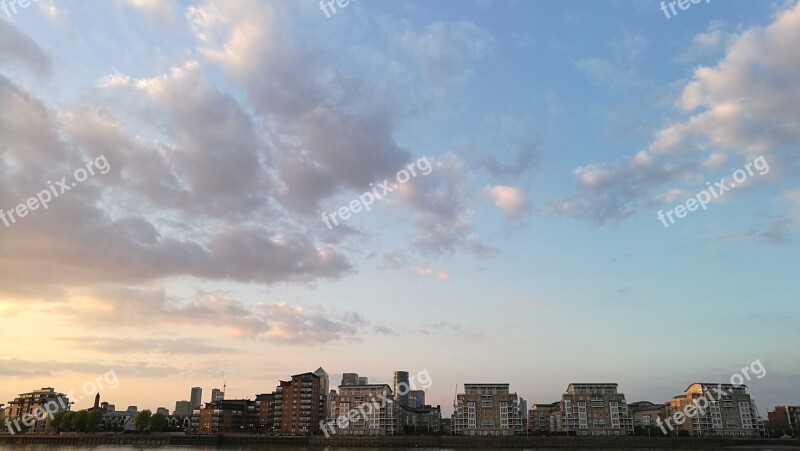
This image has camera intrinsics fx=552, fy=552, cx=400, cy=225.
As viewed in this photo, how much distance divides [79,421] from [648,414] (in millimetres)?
Answer: 194553

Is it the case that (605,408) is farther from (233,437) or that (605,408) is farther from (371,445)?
(233,437)

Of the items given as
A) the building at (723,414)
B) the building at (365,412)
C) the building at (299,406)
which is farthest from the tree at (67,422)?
the building at (723,414)

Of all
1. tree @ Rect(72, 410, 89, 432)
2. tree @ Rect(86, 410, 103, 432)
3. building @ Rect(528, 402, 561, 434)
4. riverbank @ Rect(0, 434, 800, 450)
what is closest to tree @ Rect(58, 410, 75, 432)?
tree @ Rect(72, 410, 89, 432)

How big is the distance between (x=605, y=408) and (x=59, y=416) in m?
188

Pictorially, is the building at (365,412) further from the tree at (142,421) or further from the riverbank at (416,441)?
the tree at (142,421)

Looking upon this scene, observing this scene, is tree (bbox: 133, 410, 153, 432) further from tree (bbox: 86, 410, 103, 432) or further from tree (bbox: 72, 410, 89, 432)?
tree (bbox: 72, 410, 89, 432)

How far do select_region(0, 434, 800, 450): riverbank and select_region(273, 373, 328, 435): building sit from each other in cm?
1423

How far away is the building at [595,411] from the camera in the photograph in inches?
6368

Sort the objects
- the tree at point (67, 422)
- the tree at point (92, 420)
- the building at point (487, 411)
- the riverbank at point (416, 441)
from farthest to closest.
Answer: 1. the tree at point (67, 422)
2. the tree at point (92, 420)
3. the building at point (487, 411)
4. the riverbank at point (416, 441)

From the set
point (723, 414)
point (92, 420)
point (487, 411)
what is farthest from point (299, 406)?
point (723, 414)

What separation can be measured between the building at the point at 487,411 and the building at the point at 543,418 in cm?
1717

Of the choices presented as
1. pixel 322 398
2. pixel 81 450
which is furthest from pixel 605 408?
pixel 81 450

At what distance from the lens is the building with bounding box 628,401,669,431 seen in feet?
586

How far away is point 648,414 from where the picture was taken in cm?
18550
